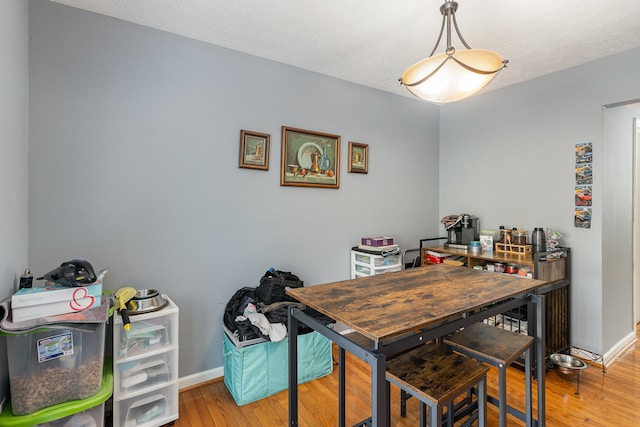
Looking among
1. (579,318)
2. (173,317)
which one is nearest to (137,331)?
(173,317)

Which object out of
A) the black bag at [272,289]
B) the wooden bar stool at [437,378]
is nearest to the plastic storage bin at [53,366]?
the black bag at [272,289]

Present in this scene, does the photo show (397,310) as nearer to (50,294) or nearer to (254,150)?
(50,294)

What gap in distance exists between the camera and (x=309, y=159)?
275cm

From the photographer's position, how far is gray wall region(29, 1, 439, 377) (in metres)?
1.84

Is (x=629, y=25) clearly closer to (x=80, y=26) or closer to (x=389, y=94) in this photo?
(x=389, y=94)

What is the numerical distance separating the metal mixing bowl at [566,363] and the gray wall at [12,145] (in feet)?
10.8

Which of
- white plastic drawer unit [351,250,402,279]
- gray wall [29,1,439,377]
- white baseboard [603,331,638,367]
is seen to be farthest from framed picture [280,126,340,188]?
white baseboard [603,331,638,367]

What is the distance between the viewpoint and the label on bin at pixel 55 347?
128 centimetres

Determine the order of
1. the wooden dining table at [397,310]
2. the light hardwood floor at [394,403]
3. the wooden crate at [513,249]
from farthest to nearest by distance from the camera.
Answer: the wooden crate at [513,249]
the light hardwood floor at [394,403]
the wooden dining table at [397,310]

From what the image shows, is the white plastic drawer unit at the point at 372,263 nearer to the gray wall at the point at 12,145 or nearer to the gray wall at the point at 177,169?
the gray wall at the point at 177,169

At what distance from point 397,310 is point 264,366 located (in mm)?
1253

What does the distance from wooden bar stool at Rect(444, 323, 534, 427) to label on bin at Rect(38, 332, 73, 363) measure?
1805mm

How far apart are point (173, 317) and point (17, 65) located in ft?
5.00

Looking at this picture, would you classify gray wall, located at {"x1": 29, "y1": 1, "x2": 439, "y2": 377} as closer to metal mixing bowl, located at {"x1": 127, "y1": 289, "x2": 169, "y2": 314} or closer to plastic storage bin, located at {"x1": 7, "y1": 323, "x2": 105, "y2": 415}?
metal mixing bowl, located at {"x1": 127, "y1": 289, "x2": 169, "y2": 314}
